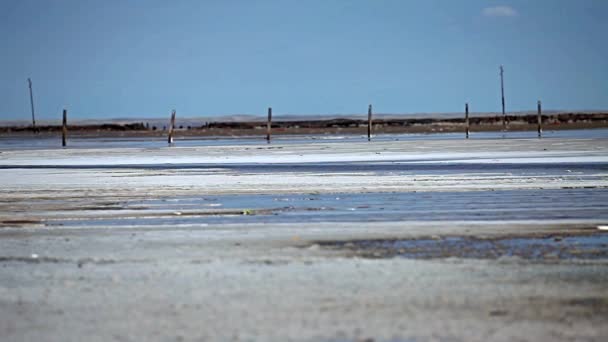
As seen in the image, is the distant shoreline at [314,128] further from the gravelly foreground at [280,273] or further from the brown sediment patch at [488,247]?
the brown sediment patch at [488,247]

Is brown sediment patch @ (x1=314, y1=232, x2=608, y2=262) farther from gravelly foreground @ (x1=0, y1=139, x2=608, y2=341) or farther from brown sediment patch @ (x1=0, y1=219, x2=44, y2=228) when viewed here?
brown sediment patch @ (x1=0, y1=219, x2=44, y2=228)

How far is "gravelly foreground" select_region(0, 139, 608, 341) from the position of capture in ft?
19.9

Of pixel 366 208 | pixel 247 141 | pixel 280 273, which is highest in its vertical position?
pixel 280 273

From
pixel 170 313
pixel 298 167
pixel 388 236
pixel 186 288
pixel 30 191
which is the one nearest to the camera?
pixel 170 313

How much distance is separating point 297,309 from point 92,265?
2.65 m

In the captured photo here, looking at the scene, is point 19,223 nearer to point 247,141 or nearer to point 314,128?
point 247,141

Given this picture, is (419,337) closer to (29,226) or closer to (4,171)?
(29,226)

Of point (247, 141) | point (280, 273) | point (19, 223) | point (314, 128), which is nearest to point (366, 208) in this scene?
point (19, 223)

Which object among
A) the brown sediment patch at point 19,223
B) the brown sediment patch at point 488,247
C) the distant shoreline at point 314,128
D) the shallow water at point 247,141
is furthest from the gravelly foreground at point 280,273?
the distant shoreline at point 314,128

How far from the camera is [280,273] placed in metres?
8.03

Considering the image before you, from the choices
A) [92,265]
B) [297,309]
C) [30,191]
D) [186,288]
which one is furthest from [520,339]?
[30,191]

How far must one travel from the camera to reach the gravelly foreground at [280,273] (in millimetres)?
6070

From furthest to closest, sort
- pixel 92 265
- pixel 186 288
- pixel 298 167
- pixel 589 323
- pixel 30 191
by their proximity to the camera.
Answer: pixel 298 167
pixel 30 191
pixel 92 265
pixel 186 288
pixel 589 323

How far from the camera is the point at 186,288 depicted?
7.39 metres
